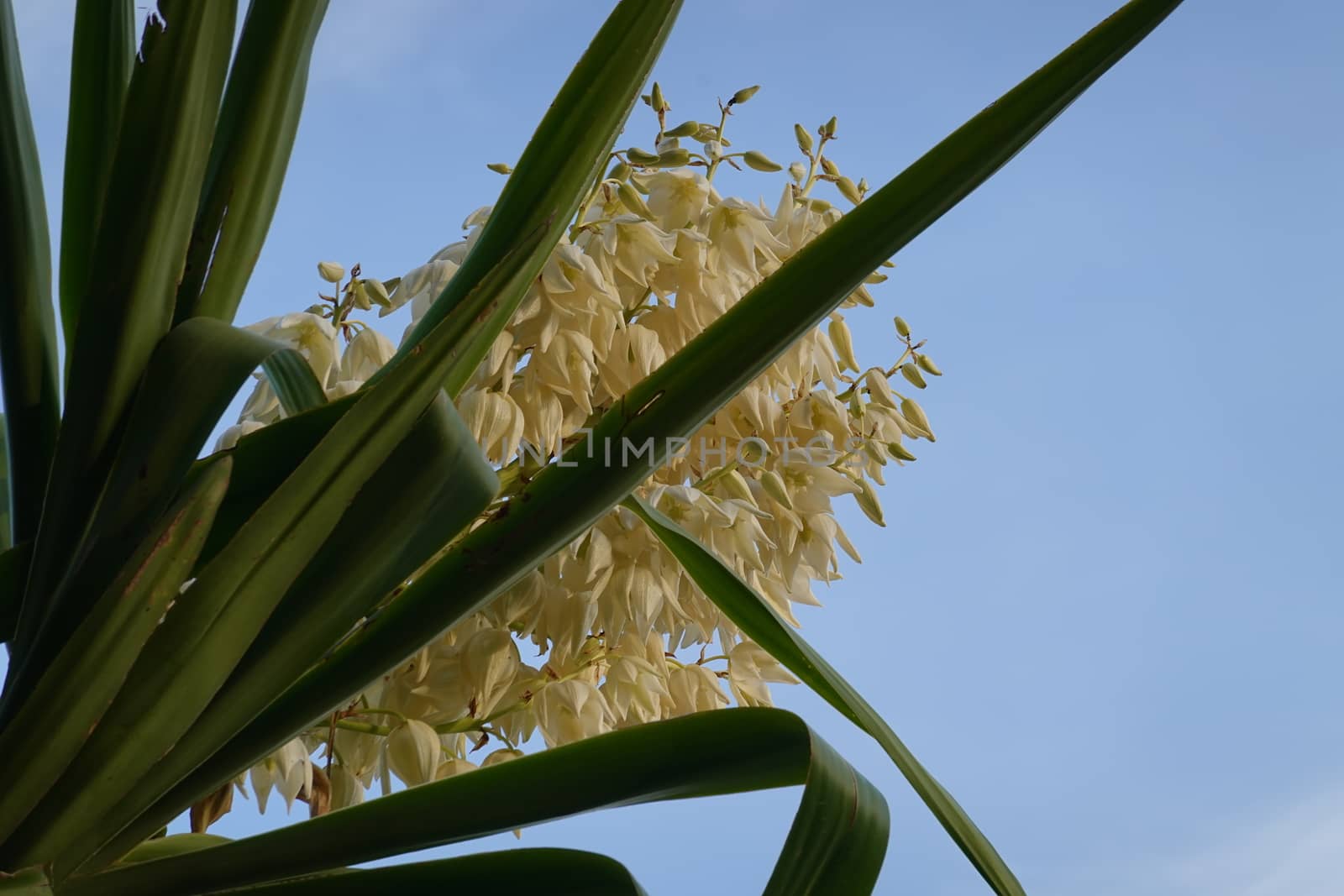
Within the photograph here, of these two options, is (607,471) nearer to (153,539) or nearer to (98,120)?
(153,539)

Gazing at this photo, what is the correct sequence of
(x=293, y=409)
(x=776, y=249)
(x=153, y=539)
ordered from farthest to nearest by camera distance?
(x=776, y=249) < (x=293, y=409) < (x=153, y=539)

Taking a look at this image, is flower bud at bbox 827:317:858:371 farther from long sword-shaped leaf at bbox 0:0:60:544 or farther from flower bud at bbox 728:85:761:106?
long sword-shaped leaf at bbox 0:0:60:544

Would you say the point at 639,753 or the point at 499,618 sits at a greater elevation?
the point at 499,618

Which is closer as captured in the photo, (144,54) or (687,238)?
(144,54)

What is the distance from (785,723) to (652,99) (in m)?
0.77

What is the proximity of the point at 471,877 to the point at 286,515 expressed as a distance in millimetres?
224

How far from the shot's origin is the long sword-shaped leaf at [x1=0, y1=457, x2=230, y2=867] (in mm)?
480

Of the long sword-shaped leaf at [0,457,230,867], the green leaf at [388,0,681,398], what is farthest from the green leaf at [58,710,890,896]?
the green leaf at [388,0,681,398]

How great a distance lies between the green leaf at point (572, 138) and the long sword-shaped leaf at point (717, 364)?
0.40 ft

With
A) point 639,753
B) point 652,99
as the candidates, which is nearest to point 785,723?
point 639,753

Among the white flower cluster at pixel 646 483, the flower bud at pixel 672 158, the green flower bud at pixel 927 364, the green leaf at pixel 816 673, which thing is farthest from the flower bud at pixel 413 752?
the green flower bud at pixel 927 364

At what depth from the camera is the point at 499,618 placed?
988 millimetres

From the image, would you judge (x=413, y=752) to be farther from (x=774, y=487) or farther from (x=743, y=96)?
(x=743, y=96)

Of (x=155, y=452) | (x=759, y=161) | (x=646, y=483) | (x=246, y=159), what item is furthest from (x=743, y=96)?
(x=155, y=452)
